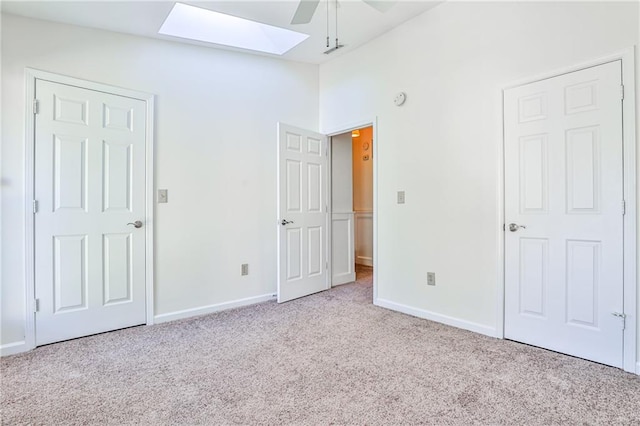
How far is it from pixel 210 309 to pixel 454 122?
295 cm

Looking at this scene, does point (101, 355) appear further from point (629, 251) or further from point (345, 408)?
point (629, 251)

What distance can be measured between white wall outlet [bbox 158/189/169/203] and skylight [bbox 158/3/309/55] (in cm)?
144

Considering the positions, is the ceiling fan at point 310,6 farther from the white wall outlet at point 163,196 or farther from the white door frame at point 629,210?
the white wall outlet at point 163,196

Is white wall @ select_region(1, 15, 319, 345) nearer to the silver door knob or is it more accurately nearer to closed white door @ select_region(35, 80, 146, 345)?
closed white door @ select_region(35, 80, 146, 345)

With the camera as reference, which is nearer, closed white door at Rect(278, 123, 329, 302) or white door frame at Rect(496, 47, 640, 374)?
white door frame at Rect(496, 47, 640, 374)

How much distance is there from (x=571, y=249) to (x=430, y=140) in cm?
142

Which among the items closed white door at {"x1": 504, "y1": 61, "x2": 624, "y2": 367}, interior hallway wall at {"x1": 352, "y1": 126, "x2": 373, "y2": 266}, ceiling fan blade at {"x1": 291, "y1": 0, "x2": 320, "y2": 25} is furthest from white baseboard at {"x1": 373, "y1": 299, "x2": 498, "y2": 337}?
ceiling fan blade at {"x1": 291, "y1": 0, "x2": 320, "y2": 25}

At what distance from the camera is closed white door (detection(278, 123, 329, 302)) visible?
12.1ft

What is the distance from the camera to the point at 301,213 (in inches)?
154

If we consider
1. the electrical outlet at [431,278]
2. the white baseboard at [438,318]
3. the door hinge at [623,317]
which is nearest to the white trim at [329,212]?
the white baseboard at [438,318]

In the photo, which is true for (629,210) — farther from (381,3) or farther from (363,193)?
(363,193)

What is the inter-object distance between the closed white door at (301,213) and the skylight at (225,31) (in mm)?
880

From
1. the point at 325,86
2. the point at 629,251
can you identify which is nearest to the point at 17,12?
the point at 325,86

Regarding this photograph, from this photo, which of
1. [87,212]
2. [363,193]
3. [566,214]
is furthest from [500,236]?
[363,193]
